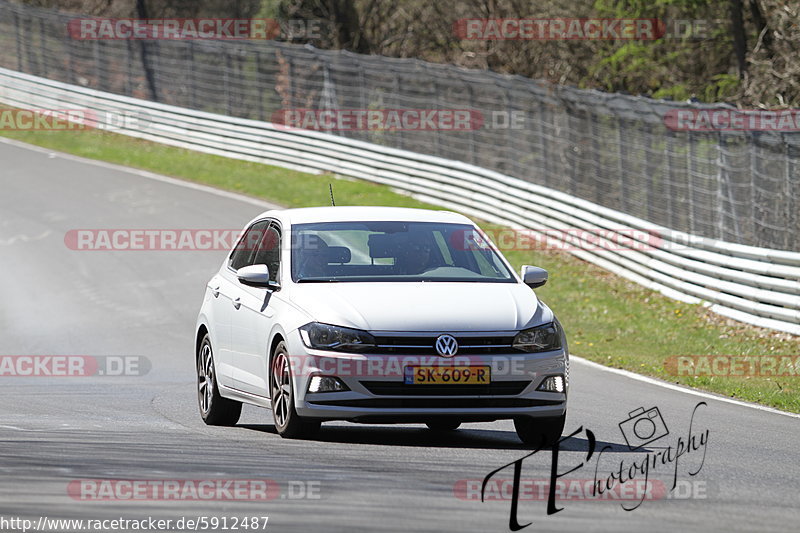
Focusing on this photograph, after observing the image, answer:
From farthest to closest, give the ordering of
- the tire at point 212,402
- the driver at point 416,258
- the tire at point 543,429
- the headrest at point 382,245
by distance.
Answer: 1. the tire at point 212,402
2. the headrest at point 382,245
3. the driver at point 416,258
4. the tire at point 543,429

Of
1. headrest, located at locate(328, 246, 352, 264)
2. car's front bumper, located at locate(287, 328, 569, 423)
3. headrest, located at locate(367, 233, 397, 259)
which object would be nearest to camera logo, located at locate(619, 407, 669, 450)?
car's front bumper, located at locate(287, 328, 569, 423)

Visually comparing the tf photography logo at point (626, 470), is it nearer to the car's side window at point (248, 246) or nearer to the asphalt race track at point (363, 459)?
the asphalt race track at point (363, 459)

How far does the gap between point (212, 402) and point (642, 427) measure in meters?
3.28

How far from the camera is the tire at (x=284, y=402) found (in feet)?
31.6

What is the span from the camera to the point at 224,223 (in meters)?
29.4

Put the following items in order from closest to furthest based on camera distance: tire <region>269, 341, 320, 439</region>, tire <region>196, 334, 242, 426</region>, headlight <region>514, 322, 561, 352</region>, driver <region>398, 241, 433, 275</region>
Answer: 1. headlight <region>514, 322, 561, 352</region>
2. tire <region>269, 341, 320, 439</region>
3. driver <region>398, 241, 433, 275</region>
4. tire <region>196, 334, 242, 426</region>

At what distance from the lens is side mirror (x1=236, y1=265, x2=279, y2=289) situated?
1026 cm

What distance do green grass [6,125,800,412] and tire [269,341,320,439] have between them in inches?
213

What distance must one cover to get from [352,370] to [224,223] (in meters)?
20.4

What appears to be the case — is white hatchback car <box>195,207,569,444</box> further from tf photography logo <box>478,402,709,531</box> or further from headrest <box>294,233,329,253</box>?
tf photography logo <box>478,402,709,531</box>

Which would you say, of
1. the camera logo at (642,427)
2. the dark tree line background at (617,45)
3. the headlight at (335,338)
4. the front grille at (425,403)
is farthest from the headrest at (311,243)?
the dark tree line background at (617,45)

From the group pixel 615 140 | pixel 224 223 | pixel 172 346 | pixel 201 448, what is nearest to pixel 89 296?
pixel 172 346

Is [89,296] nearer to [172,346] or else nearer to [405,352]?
[172,346]

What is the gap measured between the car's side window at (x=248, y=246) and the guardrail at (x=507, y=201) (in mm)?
9120
